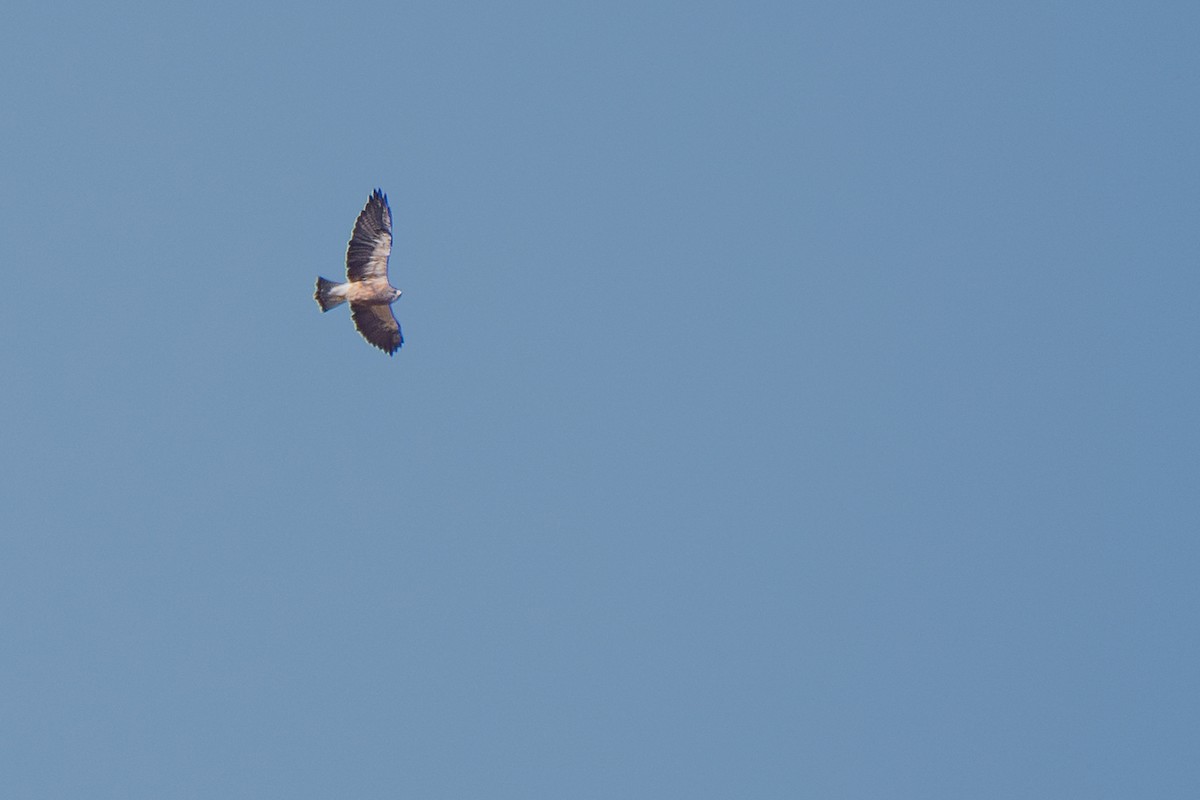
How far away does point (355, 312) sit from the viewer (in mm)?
49875

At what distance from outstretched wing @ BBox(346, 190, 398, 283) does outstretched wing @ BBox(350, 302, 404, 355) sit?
35.9 inches

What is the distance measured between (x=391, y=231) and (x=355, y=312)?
228 centimetres

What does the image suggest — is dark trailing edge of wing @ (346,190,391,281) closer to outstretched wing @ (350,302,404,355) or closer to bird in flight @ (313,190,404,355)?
bird in flight @ (313,190,404,355)

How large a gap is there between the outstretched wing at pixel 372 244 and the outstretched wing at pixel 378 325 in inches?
35.9

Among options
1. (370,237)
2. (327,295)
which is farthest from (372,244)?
(327,295)

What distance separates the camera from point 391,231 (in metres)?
49.0

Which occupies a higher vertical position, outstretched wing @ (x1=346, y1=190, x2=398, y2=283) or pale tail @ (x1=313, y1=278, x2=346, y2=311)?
outstretched wing @ (x1=346, y1=190, x2=398, y2=283)

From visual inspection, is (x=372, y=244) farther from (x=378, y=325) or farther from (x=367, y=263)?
(x=378, y=325)

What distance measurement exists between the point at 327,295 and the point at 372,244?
1610 millimetres

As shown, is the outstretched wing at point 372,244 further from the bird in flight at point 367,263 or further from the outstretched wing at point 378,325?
the outstretched wing at point 378,325

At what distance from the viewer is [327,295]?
49031mm

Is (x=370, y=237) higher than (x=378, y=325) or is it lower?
higher

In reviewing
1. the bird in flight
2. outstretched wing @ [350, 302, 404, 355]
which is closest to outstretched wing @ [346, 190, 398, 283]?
the bird in flight

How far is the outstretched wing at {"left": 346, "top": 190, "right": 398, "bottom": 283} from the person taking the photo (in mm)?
49000
